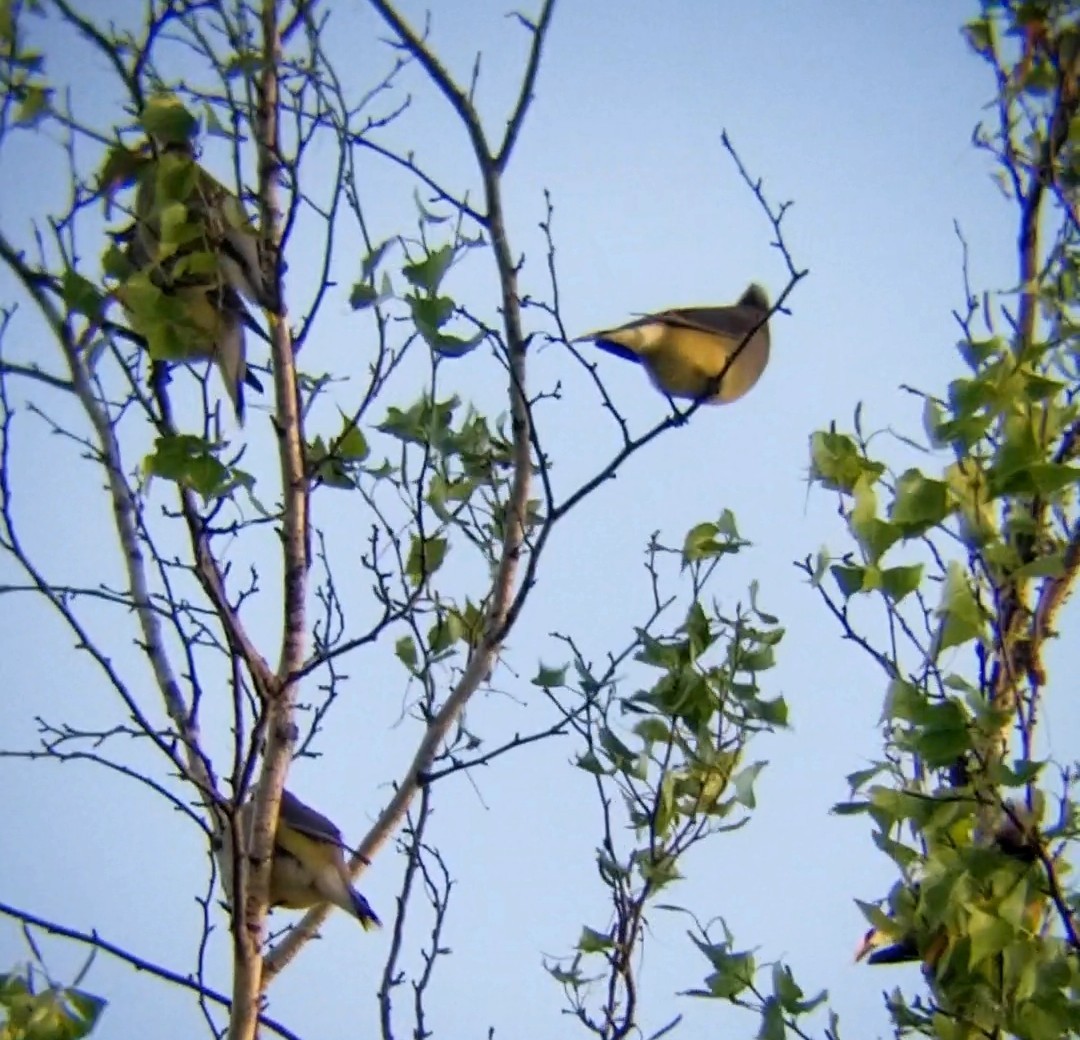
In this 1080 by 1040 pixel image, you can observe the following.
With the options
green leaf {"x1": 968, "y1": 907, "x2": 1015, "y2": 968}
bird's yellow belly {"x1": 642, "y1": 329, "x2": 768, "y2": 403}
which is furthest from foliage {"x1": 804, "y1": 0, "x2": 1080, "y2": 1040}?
bird's yellow belly {"x1": 642, "y1": 329, "x2": 768, "y2": 403}

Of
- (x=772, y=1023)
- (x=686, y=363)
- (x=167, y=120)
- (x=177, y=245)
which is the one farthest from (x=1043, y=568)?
(x=686, y=363)

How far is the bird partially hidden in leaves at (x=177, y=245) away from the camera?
3434mm

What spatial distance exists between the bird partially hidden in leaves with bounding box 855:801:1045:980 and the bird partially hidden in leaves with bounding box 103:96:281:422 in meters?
1.72

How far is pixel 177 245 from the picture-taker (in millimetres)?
3555

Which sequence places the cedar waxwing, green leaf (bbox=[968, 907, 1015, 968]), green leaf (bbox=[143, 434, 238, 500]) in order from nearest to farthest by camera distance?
1. green leaf (bbox=[968, 907, 1015, 968])
2. green leaf (bbox=[143, 434, 238, 500])
3. the cedar waxwing

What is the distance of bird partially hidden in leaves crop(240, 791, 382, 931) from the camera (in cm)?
414

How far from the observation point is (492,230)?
11.5 feet

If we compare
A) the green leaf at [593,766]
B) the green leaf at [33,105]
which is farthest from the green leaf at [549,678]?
the green leaf at [33,105]

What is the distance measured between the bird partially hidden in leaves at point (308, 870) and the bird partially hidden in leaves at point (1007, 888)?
1426 mm

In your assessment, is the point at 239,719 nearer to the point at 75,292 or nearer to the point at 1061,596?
the point at 75,292

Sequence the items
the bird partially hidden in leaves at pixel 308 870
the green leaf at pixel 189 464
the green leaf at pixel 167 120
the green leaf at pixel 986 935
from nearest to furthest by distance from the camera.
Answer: the green leaf at pixel 986 935 → the green leaf at pixel 189 464 → the green leaf at pixel 167 120 → the bird partially hidden in leaves at pixel 308 870

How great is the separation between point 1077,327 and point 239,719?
2.17m

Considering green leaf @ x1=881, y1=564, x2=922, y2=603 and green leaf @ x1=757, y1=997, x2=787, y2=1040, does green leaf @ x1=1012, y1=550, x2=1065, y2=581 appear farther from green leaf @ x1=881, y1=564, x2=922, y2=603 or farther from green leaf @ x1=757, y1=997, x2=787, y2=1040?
green leaf @ x1=757, y1=997, x2=787, y2=1040

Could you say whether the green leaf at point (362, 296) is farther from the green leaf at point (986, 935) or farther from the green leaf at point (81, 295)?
the green leaf at point (986, 935)
